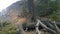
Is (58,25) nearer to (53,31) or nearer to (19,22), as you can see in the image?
(53,31)

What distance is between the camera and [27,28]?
4.61 metres

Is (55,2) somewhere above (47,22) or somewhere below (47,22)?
above

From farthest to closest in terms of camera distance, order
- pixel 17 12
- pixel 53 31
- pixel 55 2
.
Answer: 1. pixel 17 12
2. pixel 55 2
3. pixel 53 31

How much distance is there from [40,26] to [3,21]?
1051 millimetres

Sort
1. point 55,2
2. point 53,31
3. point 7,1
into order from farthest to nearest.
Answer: point 7,1 → point 55,2 → point 53,31

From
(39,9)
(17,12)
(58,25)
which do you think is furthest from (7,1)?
(58,25)

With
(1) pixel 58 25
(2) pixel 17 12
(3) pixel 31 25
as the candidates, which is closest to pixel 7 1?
(2) pixel 17 12

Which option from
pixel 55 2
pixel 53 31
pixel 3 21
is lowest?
pixel 53 31

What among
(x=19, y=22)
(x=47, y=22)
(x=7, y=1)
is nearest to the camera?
(x=47, y=22)

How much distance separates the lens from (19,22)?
4.88 metres

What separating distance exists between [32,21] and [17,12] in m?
0.85

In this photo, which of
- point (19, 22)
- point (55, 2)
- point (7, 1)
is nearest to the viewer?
point (19, 22)

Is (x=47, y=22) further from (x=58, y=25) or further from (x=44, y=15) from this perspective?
(x=44, y=15)

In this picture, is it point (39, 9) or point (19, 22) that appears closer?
point (19, 22)
